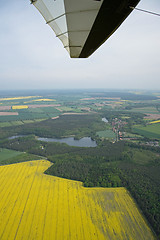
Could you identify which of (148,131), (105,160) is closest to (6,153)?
(105,160)

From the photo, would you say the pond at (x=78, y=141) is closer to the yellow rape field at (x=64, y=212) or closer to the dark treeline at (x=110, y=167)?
the dark treeline at (x=110, y=167)

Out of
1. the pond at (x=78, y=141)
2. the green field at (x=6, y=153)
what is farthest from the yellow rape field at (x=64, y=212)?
the pond at (x=78, y=141)

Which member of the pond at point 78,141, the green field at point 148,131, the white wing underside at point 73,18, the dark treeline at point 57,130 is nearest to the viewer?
the white wing underside at point 73,18

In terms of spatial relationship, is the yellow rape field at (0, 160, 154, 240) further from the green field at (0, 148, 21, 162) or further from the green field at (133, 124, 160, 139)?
the green field at (133, 124, 160, 139)

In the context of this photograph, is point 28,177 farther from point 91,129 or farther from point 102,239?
point 91,129

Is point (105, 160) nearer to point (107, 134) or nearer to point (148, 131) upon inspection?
point (107, 134)

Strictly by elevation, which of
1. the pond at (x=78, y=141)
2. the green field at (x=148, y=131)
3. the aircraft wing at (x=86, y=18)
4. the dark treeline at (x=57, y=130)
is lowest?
the pond at (x=78, y=141)

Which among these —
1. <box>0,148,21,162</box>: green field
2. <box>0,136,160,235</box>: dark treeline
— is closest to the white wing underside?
<box>0,136,160,235</box>: dark treeline
